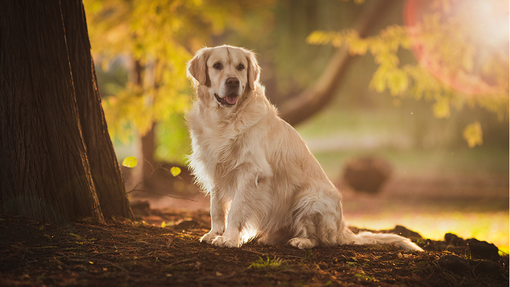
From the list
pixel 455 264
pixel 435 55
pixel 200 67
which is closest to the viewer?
pixel 455 264

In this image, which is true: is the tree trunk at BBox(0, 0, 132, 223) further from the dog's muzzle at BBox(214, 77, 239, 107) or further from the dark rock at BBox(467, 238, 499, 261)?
the dark rock at BBox(467, 238, 499, 261)

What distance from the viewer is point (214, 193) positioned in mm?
3730

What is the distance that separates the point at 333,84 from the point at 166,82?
13.5ft

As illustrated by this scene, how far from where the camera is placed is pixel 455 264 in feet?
9.57

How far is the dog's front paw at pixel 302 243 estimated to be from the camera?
3362mm

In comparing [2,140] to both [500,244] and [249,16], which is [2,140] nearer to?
[500,244]

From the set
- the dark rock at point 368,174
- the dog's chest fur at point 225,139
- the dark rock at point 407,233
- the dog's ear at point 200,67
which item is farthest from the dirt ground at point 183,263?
the dark rock at point 368,174

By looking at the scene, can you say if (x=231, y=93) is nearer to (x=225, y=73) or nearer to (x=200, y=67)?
(x=225, y=73)

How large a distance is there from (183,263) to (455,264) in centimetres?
218

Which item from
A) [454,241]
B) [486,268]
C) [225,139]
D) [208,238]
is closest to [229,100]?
[225,139]

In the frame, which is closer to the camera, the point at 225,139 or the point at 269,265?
the point at 269,265

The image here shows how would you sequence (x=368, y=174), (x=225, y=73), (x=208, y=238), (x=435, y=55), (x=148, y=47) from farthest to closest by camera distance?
(x=368, y=174) → (x=435, y=55) → (x=148, y=47) → (x=225, y=73) → (x=208, y=238)

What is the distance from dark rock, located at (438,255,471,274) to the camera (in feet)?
9.56

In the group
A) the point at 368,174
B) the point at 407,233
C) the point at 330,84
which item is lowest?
the point at 407,233
